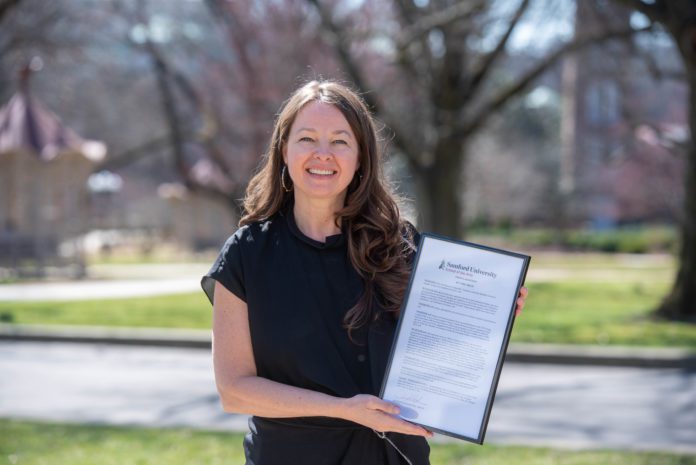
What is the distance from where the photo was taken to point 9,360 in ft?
40.0

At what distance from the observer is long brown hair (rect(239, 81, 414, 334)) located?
284cm

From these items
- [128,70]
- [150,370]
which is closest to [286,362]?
[150,370]

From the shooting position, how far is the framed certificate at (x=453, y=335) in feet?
8.59

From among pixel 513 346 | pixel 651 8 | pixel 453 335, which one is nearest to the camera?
pixel 453 335

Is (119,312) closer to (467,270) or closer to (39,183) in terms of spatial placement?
(39,183)

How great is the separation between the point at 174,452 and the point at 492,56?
12.9 metres

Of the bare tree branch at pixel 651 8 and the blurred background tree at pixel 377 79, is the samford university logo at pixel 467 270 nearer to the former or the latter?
the blurred background tree at pixel 377 79

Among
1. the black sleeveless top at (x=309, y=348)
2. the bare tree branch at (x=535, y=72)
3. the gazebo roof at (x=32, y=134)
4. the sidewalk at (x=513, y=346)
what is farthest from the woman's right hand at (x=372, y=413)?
the gazebo roof at (x=32, y=134)

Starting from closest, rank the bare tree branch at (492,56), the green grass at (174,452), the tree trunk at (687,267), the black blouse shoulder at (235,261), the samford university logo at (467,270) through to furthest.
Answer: the samford university logo at (467,270), the black blouse shoulder at (235,261), the green grass at (174,452), the tree trunk at (687,267), the bare tree branch at (492,56)

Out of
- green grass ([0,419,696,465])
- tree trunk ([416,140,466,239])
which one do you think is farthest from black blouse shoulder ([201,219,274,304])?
tree trunk ([416,140,466,239])

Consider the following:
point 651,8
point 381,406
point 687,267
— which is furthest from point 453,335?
point 687,267

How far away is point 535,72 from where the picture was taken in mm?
17109

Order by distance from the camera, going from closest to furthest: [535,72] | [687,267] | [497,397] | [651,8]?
[497,397]
[651,8]
[687,267]
[535,72]

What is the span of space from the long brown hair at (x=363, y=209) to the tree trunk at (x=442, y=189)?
15.4 meters
